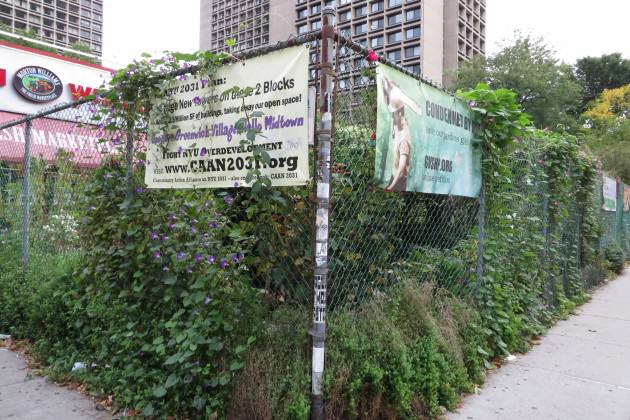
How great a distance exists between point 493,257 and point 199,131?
318 centimetres

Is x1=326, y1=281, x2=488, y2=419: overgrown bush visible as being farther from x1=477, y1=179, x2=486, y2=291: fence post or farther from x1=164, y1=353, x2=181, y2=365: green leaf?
x1=164, y1=353, x2=181, y2=365: green leaf

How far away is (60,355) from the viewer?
423 cm

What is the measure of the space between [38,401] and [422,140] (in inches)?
135

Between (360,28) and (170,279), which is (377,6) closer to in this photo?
(360,28)

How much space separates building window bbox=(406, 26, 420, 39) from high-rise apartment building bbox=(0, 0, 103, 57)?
6522cm

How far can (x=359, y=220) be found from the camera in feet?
11.5

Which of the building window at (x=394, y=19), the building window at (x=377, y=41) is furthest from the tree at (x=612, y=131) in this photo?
the building window at (x=377, y=41)

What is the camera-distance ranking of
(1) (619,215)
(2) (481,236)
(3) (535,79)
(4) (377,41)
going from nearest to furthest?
(2) (481,236) < (1) (619,215) < (3) (535,79) < (4) (377,41)

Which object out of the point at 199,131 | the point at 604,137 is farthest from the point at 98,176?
the point at 604,137

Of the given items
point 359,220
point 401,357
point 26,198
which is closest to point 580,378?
point 401,357

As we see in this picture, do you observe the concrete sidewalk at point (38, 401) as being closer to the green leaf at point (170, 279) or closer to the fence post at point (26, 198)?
the green leaf at point (170, 279)

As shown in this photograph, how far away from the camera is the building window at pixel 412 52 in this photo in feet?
265

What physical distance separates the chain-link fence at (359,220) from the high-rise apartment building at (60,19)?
111 m

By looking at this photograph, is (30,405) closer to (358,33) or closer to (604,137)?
(604,137)
